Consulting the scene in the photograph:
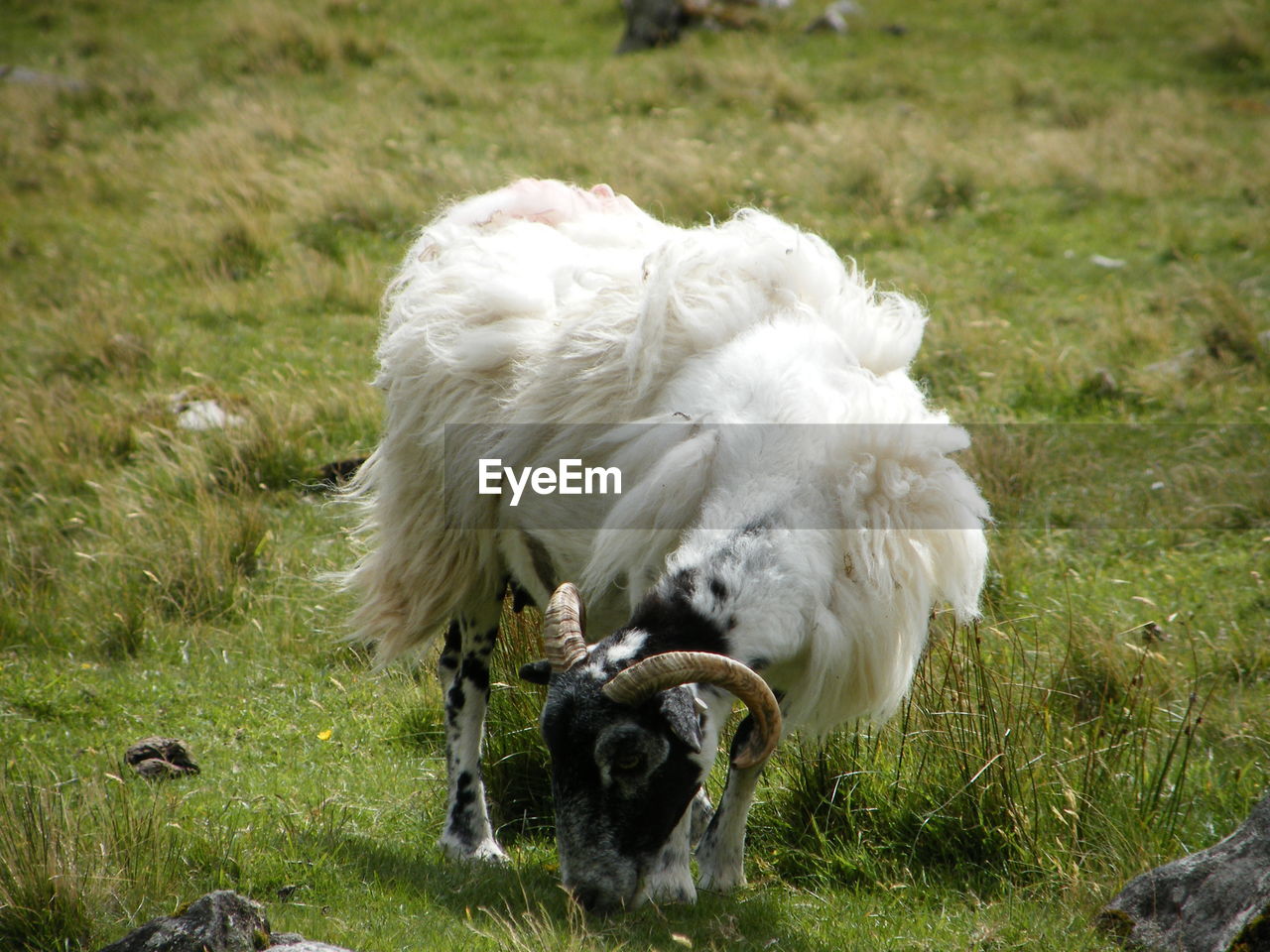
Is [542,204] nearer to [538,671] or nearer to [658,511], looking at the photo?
[658,511]

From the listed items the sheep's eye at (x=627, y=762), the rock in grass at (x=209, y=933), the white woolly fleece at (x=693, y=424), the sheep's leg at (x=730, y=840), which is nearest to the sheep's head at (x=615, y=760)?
the sheep's eye at (x=627, y=762)

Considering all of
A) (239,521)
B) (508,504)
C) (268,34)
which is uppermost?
(268,34)

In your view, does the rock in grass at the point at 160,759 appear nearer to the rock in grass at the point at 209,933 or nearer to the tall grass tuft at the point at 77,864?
the tall grass tuft at the point at 77,864

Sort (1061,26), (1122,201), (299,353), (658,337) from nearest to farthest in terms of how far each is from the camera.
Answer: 1. (658,337)
2. (299,353)
3. (1122,201)
4. (1061,26)

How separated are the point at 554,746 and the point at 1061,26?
63.6 feet

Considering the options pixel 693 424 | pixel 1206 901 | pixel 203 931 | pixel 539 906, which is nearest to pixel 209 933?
pixel 203 931

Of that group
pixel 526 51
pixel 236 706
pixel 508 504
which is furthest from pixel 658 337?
pixel 526 51

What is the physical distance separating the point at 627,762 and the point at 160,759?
2381 mm

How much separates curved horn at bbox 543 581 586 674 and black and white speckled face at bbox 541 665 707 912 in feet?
0.16

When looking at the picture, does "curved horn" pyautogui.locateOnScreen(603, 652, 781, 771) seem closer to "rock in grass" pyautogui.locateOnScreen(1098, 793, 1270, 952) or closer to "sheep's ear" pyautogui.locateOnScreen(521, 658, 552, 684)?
"sheep's ear" pyautogui.locateOnScreen(521, 658, 552, 684)

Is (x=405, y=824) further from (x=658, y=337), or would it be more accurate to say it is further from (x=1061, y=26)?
(x=1061, y=26)

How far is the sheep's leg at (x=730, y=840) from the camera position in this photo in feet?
13.6

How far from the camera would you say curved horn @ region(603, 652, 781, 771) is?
3.33 meters

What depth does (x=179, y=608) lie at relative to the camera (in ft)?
20.6
